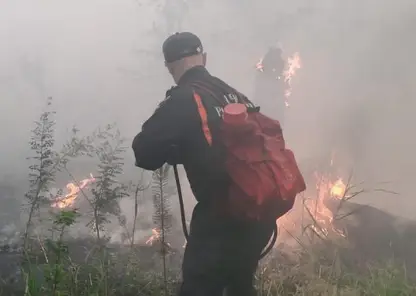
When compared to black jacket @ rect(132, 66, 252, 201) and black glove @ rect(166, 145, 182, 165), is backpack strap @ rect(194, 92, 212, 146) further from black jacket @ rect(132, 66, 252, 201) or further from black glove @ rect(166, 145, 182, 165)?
black glove @ rect(166, 145, 182, 165)

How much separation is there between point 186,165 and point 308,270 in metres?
2.45

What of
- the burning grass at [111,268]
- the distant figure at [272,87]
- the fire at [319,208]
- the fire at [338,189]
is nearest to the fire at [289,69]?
the distant figure at [272,87]

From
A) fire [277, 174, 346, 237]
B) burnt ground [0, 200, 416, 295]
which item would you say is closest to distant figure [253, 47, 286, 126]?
fire [277, 174, 346, 237]

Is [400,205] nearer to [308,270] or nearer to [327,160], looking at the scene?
[327,160]

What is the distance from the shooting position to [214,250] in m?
2.91

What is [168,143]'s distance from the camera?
2.82 meters

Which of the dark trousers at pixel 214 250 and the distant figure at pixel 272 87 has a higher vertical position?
the distant figure at pixel 272 87

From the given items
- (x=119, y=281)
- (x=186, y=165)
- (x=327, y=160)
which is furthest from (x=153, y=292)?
(x=327, y=160)

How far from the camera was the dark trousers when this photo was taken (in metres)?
2.89

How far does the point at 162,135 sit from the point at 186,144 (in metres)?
0.15

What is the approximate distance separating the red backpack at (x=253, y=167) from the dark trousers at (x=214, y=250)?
0.55 ft

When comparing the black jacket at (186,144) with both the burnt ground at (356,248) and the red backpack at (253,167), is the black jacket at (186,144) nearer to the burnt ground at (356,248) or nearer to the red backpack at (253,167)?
the red backpack at (253,167)

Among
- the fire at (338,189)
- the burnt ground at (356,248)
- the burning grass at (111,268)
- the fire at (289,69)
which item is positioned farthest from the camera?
the fire at (289,69)

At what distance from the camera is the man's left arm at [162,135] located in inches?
110
